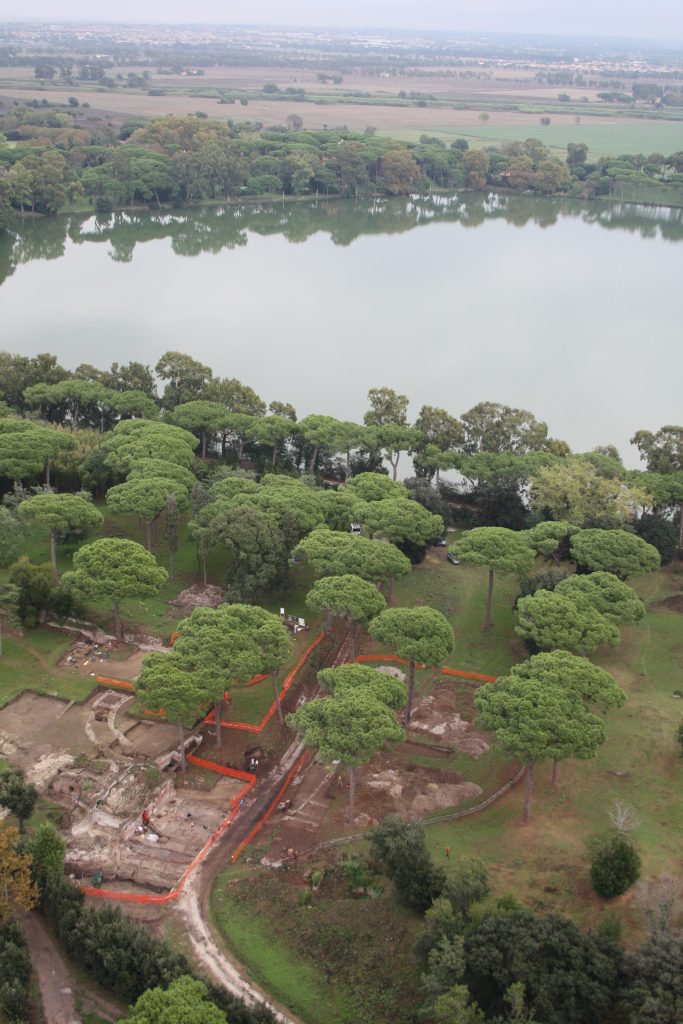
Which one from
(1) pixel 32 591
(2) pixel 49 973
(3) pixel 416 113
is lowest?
(2) pixel 49 973

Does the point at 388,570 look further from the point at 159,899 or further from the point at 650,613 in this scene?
the point at 159,899

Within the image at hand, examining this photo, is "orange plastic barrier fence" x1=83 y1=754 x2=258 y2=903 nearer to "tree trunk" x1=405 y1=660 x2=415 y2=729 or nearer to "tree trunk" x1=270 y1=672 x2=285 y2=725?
"tree trunk" x1=270 y1=672 x2=285 y2=725

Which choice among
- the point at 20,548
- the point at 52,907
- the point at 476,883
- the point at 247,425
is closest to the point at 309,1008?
the point at 476,883

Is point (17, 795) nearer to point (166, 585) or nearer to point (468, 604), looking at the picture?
point (166, 585)

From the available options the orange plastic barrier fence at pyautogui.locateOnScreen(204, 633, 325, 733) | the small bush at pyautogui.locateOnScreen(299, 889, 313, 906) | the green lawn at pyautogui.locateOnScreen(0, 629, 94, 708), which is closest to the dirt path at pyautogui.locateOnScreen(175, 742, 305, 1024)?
the small bush at pyautogui.locateOnScreen(299, 889, 313, 906)

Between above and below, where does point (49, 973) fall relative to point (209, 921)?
below

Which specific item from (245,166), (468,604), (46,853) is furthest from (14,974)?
(245,166)
